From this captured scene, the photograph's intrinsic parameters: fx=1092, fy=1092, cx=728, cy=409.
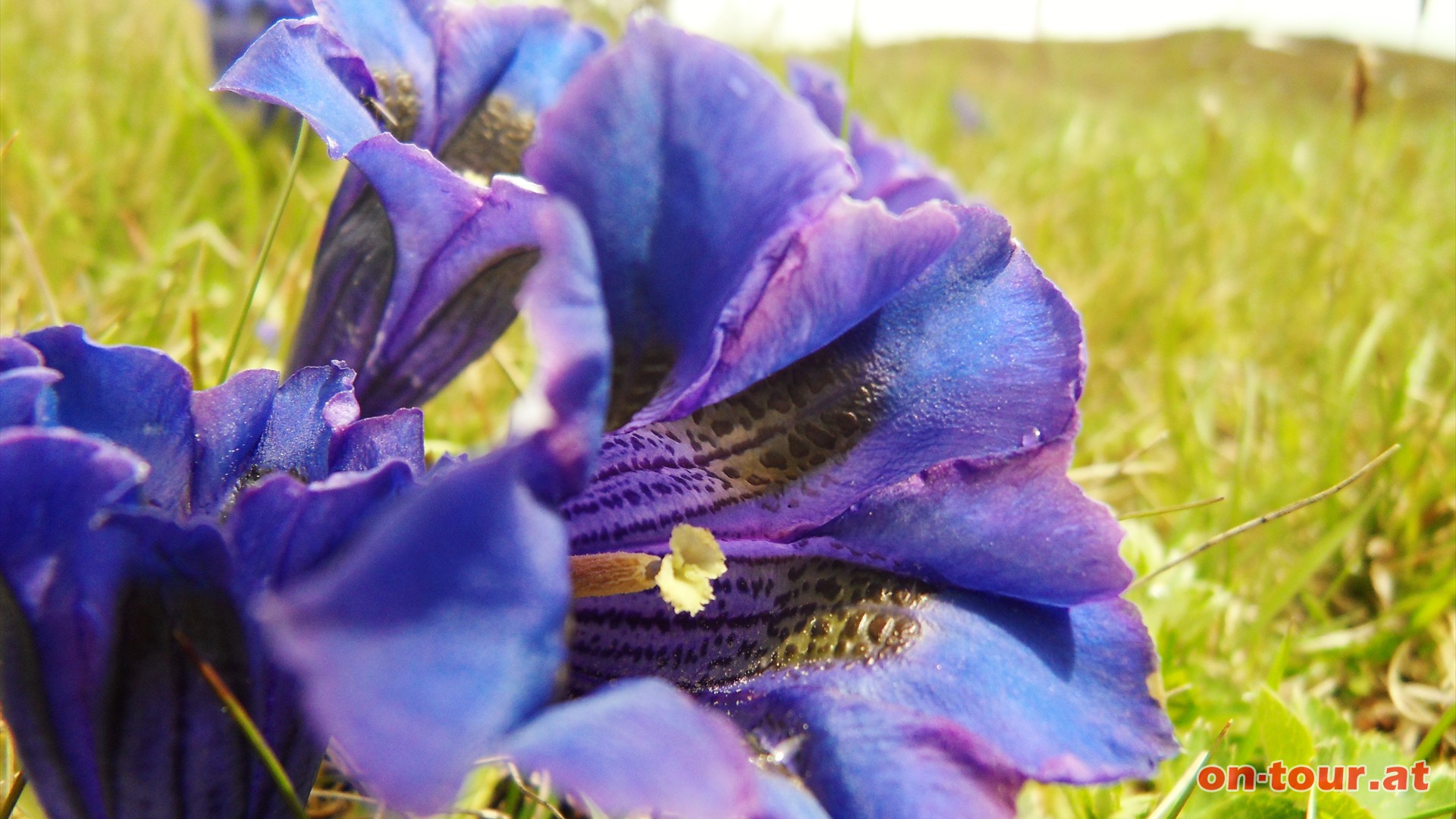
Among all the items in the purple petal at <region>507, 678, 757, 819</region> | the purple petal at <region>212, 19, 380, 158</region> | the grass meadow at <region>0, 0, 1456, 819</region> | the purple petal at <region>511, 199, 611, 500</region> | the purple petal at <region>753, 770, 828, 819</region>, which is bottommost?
the grass meadow at <region>0, 0, 1456, 819</region>

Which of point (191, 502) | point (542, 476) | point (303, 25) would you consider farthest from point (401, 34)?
point (542, 476)

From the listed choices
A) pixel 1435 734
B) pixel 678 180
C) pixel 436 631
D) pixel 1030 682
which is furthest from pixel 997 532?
pixel 1435 734

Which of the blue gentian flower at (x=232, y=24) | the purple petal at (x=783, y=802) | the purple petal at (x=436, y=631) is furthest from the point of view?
the blue gentian flower at (x=232, y=24)

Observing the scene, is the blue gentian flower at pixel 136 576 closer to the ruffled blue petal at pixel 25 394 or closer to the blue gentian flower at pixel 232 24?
the ruffled blue petal at pixel 25 394

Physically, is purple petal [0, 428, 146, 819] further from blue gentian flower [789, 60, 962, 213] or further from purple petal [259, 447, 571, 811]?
blue gentian flower [789, 60, 962, 213]

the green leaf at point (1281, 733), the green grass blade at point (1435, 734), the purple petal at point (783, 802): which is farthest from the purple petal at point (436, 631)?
the green grass blade at point (1435, 734)
